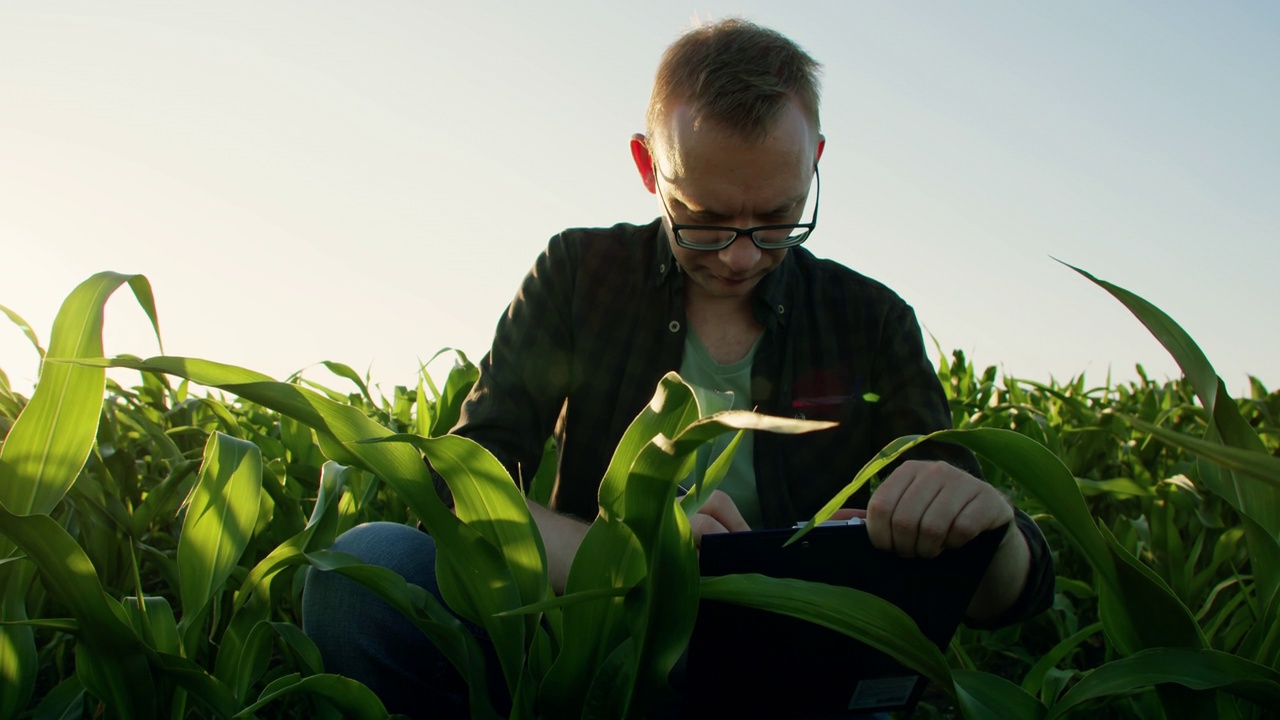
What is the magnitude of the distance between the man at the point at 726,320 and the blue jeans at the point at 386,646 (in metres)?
0.26

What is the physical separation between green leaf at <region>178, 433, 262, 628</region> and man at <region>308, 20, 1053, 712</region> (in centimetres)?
50

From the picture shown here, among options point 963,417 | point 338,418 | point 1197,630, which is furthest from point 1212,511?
point 338,418

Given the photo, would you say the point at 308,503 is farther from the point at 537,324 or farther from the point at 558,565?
the point at 558,565

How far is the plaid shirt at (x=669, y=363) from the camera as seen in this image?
149 centimetres

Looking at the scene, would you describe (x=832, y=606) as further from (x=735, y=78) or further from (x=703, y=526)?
(x=735, y=78)

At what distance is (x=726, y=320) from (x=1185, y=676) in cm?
96

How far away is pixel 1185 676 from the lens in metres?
0.73

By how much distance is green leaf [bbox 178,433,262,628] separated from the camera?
0.89 m

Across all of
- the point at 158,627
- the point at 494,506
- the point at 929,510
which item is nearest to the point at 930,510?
the point at 929,510

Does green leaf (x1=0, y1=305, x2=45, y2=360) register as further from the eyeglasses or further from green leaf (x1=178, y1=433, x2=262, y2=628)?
the eyeglasses

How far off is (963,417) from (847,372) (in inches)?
40.4

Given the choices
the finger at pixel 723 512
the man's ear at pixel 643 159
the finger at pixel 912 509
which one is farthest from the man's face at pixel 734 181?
the finger at pixel 912 509

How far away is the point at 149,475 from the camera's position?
6.68 ft

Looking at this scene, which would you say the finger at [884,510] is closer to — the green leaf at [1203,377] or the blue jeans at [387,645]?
the green leaf at [1203,377]
